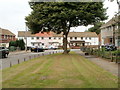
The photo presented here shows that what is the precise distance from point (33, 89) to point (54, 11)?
701 inches

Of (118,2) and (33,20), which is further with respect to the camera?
(33,20)

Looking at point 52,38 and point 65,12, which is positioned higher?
point 65,12

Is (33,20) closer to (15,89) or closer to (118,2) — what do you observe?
(118,2)

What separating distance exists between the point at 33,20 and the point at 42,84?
1869 cm

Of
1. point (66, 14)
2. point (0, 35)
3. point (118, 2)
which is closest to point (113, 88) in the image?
point (118, 2)

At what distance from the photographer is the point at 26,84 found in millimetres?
7793

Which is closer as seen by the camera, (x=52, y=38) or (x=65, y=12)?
(x=65, y=12)

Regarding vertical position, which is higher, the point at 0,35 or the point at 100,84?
the point at 0,35

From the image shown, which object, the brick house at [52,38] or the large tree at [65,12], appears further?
the brick house at [52,38]

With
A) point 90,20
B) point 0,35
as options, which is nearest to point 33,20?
point 90,20

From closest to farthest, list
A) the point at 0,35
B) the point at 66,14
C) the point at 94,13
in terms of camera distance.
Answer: the point at 66,14 < the point at 94,13 < the point at 0,35

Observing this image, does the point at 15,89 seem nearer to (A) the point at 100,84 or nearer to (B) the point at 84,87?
(B) the point at 84,87

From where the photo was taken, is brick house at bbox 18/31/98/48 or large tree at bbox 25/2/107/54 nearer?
large tree at bbox 25/2/107/54

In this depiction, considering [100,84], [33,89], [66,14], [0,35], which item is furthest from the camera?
[0,35]
